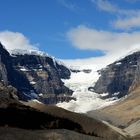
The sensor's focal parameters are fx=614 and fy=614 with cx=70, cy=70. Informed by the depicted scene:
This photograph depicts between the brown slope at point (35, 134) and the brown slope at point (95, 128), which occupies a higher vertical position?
the brown slope at point (95, 128)

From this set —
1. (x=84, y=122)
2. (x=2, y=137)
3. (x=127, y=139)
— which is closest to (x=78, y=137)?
(x=2, y=137)

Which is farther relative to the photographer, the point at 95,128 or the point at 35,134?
the point at 95,128

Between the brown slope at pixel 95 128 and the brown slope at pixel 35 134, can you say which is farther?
the brown slope at pixel 95 128

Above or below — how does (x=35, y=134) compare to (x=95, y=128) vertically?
below

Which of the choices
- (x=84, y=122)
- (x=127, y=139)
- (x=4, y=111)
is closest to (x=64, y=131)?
(x=4, y=111)

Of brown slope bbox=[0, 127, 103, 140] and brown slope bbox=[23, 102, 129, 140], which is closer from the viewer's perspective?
brown slope bbox=[0, 127, 103, 140]

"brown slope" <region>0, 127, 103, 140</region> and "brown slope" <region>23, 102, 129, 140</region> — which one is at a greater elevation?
"brown slope" <region>23, 102, 129, 140</region>

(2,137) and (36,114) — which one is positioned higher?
(36,114)

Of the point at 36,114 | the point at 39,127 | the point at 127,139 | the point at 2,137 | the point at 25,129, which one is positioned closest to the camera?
the point at 2,137

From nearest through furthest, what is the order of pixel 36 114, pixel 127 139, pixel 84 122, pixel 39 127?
pixel 39 127, pixel 36 114, pixel 127 139, pixel 84 122

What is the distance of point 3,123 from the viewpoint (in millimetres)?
72938

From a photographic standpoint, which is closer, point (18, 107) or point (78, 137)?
point (78, 137)

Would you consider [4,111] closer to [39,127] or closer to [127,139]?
[39,127]

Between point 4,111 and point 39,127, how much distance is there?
637 cm
